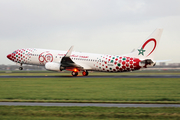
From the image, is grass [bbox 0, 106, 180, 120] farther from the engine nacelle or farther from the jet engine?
the jet engine

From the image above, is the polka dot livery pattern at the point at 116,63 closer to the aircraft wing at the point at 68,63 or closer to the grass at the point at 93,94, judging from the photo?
the aircraft wing at the point at 68,63

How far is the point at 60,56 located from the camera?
5291cm

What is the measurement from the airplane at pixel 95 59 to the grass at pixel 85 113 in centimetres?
3402

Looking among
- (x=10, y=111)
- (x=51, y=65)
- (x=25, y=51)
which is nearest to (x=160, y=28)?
(x=51, y=65)

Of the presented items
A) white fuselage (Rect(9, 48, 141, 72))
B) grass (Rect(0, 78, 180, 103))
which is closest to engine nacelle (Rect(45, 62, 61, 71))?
white fuselage (Rect(9, 48, 141, 72))

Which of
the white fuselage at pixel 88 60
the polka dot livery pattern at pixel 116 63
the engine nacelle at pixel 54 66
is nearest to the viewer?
the engine nacelle at pixel 54 66

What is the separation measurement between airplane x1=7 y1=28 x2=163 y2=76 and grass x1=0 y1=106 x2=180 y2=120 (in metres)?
34.0

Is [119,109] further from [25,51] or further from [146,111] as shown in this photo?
[25,51]

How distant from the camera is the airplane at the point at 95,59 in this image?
1966 inches

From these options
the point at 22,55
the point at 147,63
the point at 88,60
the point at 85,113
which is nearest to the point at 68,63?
the point at 88,60

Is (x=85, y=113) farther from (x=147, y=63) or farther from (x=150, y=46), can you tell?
(x=150, y=46)

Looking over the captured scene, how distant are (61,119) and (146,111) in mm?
4914

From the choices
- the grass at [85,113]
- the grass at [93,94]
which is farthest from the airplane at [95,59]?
A: the grass at [85,113]

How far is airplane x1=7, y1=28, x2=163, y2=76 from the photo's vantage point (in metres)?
49.9
